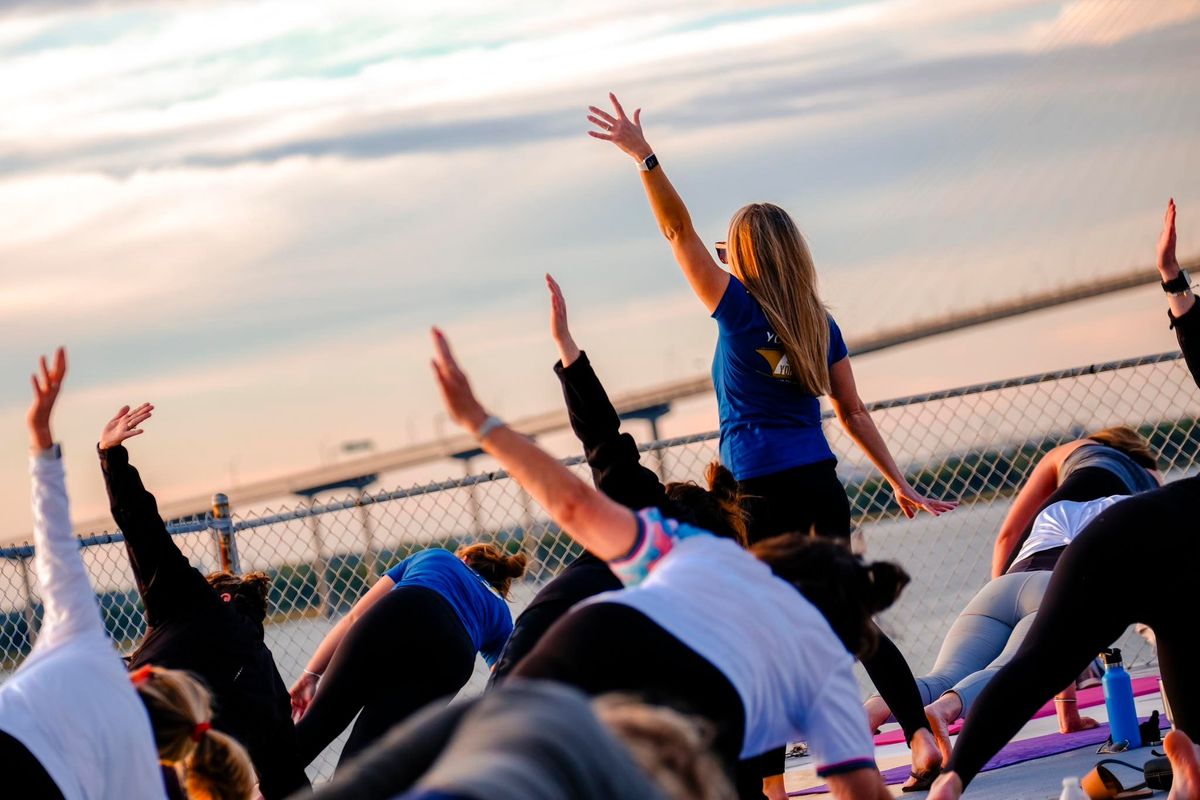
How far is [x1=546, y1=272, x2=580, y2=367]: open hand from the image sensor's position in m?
3.18

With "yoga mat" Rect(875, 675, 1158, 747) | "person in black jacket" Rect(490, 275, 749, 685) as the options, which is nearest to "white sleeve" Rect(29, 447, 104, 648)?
"person in black jacket" Rect(490, 275, 749, 685)

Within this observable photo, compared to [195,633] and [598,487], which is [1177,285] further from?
[195,633]

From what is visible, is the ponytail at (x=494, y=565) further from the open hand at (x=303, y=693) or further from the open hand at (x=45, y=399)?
the open hand at (x=45, y=399)

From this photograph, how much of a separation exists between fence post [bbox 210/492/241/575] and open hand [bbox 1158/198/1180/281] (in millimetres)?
3725

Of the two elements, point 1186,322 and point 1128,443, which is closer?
point 1186,322

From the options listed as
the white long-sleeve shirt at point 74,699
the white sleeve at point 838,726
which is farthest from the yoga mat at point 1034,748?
the white long-sleeve shirt at point 74,699

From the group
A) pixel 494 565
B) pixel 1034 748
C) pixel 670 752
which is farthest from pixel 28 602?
pixel 670 752

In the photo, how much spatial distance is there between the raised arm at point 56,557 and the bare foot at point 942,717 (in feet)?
8.01

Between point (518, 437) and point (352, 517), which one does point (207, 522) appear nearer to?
point (352, 517)

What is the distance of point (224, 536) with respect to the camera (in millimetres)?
5848

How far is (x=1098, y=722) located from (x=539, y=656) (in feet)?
11.3

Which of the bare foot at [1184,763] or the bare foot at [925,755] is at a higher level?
the bare foot at [1184,763]

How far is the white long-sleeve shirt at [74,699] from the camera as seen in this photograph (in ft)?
8.32

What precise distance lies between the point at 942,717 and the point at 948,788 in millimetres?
1499
